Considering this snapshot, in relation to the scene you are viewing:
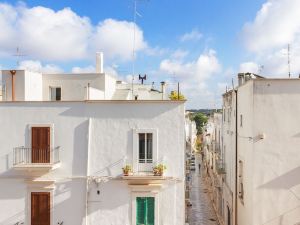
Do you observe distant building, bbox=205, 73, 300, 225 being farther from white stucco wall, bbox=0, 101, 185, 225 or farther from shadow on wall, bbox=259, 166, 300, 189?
white stucco wall, bbox=0, 101, 185, 225

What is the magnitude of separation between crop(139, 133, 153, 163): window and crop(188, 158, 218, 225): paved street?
47.2ft

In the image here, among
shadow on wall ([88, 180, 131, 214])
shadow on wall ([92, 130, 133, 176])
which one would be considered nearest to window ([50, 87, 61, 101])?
shadow on wall ([92, 130, 133, 176])

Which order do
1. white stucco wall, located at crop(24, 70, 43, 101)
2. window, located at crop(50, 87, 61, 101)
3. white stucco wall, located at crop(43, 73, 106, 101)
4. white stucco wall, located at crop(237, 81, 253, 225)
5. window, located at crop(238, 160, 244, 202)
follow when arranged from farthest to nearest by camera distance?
window, located at crop(50, 87, 61, 101) < white stucco wall, located at crop(43, 73, 106, 101) < white stucco wall, located at crop(24, 70, 43, 101) < window, located at crop(238, 160, 244, 202) < white stucco wall, located at crop(237, 81, 253, 225)

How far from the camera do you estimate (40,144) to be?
1775cm

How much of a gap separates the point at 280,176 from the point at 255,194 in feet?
4.97

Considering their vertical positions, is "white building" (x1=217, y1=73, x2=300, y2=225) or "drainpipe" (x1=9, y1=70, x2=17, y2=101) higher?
"drainpipe" (x1=9, y1=70, x2=17, y2=101)

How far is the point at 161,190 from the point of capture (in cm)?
1722

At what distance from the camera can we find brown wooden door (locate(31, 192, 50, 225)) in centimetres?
1767

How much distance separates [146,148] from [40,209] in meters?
5.95

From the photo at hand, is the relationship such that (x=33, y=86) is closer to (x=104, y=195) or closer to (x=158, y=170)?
(x=104, y=195)

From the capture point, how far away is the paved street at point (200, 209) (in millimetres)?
30484

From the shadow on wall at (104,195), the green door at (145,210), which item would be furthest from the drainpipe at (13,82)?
the green door at (145,210)

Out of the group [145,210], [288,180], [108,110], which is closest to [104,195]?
[145,210]

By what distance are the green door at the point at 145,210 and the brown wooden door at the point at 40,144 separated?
484 cm
